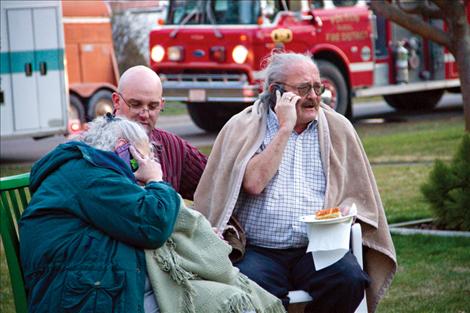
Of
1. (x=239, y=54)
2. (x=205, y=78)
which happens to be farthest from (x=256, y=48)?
(x=205, y=78)

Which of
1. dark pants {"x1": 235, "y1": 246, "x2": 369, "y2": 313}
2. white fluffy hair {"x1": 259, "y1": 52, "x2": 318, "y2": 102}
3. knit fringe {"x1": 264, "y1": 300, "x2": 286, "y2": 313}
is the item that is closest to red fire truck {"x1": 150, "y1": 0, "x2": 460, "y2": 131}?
white fluffy hair {"x1": 259, "y1": 52, "x2": 318, "y2": 102}

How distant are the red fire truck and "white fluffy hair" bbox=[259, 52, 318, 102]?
A: 10056 mm

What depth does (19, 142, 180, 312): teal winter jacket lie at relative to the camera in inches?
147

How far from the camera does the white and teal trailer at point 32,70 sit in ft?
46.0

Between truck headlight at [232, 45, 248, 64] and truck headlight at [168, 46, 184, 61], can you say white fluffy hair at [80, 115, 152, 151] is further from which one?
truck headlight at [168, 46, 184, 61]

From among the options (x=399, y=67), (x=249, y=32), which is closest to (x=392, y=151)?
(x=249, y=32)

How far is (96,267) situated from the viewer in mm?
3766

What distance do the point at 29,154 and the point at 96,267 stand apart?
12.1 metres

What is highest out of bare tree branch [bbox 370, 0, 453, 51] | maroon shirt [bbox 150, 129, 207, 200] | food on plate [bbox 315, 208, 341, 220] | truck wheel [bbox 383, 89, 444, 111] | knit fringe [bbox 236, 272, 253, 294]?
bare tree branch [bbox 370, 0, 453, 51]

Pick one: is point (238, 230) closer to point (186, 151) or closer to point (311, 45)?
point (186, 151)

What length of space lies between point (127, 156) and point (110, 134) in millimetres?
99

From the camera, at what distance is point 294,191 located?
4766 mm

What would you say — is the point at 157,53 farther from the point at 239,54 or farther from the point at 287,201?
the point at 287,201

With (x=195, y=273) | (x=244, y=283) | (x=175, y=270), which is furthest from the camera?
(x=244, y=283)
